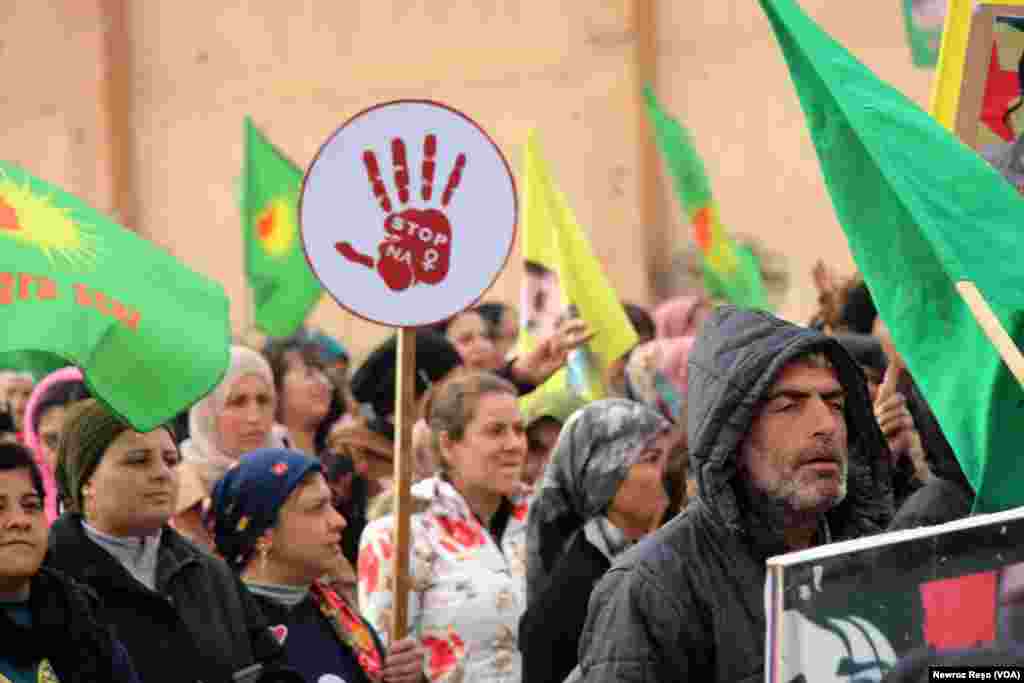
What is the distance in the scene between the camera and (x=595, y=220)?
1559 centimetres

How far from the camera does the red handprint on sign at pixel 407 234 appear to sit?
189 inches

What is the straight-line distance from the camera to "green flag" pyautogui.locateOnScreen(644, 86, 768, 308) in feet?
31.0

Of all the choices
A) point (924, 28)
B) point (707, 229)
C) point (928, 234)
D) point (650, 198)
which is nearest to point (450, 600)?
point (928, 234)

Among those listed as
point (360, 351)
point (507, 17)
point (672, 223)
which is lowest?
point (360, 351)

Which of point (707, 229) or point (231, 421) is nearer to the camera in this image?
point (231, 421)

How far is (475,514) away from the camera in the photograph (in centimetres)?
566

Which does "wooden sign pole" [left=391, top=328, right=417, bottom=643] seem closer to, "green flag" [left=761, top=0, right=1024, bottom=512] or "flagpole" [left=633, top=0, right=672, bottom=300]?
"green flag" [left=761, top=0, right=1024, bottom=512]

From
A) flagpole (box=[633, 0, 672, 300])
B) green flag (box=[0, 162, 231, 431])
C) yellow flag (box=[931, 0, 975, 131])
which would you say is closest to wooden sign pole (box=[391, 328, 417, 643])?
A: green flag (box=[0, 162, 231, 431])

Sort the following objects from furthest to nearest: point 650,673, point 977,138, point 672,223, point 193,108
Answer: point 193,108 < point 672,223 < point 977,138 < point 650,673

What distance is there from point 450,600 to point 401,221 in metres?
1.05

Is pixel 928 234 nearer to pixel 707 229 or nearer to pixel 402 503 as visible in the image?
pixel 402 503

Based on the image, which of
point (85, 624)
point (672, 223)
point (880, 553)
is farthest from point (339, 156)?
point (672, 223)

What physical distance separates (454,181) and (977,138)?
122 centimetres

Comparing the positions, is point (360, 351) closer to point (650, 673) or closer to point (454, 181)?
point (454, 181)
